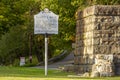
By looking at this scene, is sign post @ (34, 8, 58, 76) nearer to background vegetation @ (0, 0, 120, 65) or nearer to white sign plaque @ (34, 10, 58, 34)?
white sign plaque @ (34, 10, 58, 34)

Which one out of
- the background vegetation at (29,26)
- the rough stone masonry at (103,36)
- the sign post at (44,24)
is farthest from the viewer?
the background vegetation at (29,26)

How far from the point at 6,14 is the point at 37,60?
13.5 metres

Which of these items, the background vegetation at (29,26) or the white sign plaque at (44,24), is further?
the background vegetation at (29,26)

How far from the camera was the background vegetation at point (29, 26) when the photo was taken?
129 ft

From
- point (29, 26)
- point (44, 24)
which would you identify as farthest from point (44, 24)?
point (29, 26)

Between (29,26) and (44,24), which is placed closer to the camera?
(44,24)

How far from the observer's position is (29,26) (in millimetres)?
52469

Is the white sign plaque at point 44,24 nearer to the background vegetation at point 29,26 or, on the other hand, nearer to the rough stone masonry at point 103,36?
the rough stone masonry at point 103,36

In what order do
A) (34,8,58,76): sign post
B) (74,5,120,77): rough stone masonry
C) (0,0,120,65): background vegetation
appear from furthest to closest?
(0,0,120,65): background vegetation
(74,5,120,77): rough stone masonry
(34,8,58,76): sign post

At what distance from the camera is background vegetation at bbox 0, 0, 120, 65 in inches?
1551

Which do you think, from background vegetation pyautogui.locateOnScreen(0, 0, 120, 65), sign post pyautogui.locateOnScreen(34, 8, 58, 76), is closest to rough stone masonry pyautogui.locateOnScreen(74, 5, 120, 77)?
sign post pyautogui.locateOnScreen(34, 8, 58, 76)

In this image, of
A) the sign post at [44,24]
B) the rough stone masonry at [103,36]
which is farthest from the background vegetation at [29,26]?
the sign post at [44,24]

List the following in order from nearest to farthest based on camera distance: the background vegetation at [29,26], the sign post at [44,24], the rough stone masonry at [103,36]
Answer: the sign post at [44,24], the rough stone masonry at [103,36], the background vegetation at [29,26]

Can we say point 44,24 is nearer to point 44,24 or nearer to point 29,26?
point 44,24
